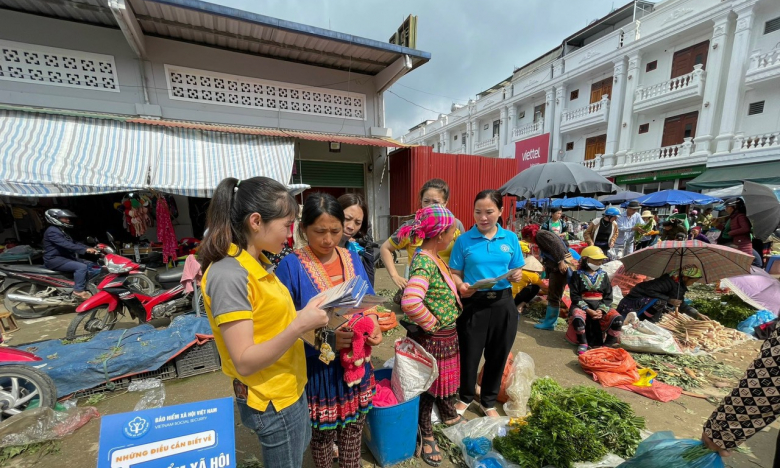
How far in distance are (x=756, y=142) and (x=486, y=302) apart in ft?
58.4

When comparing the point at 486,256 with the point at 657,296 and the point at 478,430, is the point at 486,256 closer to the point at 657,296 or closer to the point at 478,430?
the point at 478,430

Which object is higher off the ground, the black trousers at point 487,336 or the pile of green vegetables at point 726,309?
the black trousers at point 487,336

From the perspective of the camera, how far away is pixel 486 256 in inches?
90.8

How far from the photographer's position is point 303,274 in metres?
1.46

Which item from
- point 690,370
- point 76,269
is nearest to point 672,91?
point 690,370

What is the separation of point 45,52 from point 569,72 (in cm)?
2241

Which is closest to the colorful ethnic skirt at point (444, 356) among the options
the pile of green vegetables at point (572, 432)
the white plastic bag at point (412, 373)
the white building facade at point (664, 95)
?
the white plastic bag at point (412, 373)

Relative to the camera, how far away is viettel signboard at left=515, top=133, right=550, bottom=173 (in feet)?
58.4

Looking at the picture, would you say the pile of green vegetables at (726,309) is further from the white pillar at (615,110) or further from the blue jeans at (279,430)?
the white pillar at (615,110)

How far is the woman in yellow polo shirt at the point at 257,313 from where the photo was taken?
968mm

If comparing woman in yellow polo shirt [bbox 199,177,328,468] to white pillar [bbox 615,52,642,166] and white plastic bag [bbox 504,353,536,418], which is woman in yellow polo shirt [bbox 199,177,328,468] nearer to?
white plastic bag [bbox 504,353,536,418]

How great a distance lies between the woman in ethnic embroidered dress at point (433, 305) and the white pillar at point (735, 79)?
58.2 ft

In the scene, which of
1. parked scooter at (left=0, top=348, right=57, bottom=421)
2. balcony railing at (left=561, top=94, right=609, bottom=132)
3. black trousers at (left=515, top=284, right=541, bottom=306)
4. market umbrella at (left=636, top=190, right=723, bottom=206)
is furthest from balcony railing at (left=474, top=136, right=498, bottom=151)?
parked scooter at (left=0, top=348, right=57, bottom=421)

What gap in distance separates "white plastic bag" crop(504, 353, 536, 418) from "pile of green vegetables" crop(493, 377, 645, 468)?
407mm
